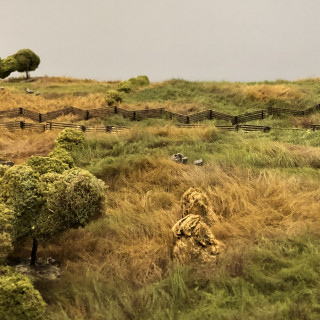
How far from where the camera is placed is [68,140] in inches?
568

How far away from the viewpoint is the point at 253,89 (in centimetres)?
2783

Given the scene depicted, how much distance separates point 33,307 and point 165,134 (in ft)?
39.9

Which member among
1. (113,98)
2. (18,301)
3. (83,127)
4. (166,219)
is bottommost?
(18,301)

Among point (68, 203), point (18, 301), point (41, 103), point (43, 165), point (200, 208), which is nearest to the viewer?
point (18, 301)

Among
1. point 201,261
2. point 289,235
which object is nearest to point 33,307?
point 201,261

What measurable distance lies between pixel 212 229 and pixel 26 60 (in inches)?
1777

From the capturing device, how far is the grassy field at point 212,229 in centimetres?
486

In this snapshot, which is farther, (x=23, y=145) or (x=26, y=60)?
(x=26, y=60)

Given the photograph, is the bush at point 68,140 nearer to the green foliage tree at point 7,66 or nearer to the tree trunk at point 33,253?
the tree trunk at point 33,253

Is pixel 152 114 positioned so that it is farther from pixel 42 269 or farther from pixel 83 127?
pixel 42 269

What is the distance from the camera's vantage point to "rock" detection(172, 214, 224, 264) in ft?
19.7

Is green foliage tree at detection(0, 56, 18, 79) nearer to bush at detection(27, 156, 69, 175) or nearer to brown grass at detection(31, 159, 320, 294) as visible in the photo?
brown grass at detection(31, 159, 320, 294)

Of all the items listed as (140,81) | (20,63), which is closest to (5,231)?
(140,81)

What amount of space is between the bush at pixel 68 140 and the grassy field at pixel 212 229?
501 mm
